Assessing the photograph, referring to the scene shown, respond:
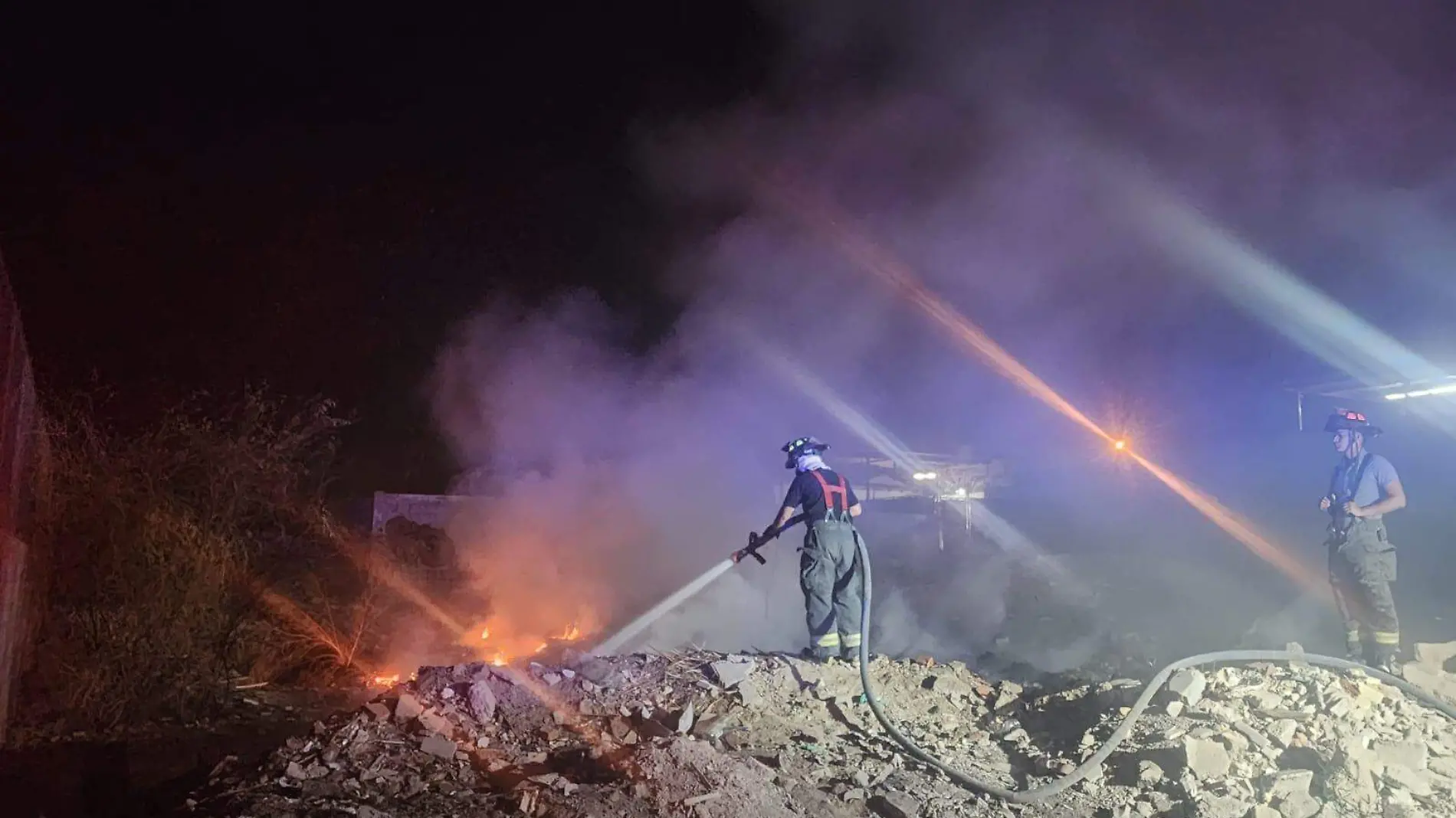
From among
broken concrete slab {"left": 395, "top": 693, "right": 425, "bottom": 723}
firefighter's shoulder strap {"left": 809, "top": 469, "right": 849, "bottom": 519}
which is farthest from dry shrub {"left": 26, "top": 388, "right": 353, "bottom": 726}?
firefighter's shoulder strap {"left": 809, "top": 469, "right": 849, "bottom": 519}

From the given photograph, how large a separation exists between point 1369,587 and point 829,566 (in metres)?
3.33

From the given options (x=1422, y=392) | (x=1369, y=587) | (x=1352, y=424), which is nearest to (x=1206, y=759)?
(x=1369, y=587)

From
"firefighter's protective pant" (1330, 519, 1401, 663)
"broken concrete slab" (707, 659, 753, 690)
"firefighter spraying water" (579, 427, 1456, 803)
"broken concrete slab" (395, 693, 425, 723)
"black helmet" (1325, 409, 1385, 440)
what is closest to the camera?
"broken concrete slab" (395, 693, 425, 723)

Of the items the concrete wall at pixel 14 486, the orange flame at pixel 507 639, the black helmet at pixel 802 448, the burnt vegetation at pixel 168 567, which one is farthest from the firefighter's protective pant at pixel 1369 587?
the concrete wall at pixel 14 486

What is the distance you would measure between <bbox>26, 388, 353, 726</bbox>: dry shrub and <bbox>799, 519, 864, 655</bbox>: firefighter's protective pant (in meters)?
4.35

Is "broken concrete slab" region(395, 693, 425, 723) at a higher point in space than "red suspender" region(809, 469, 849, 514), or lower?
lower

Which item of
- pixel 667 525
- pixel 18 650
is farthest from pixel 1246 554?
pixel 18 650

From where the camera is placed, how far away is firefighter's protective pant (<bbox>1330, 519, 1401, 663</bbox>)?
17.5ft

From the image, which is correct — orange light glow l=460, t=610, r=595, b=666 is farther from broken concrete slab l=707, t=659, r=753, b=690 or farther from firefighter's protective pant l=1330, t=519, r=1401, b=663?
firefighter's protective pant l=1330, t=519, r=1401, b=663

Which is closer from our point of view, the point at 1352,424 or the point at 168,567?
the point at 1352,424

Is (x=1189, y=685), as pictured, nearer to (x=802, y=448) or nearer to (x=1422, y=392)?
(x=802, y=448)

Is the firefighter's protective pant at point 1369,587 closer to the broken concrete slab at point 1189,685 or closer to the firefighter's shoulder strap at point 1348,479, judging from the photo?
the firefighter's shoulder strap at point 1348,479

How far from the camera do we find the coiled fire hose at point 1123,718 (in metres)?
3.90

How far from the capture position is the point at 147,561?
20.1 ft
